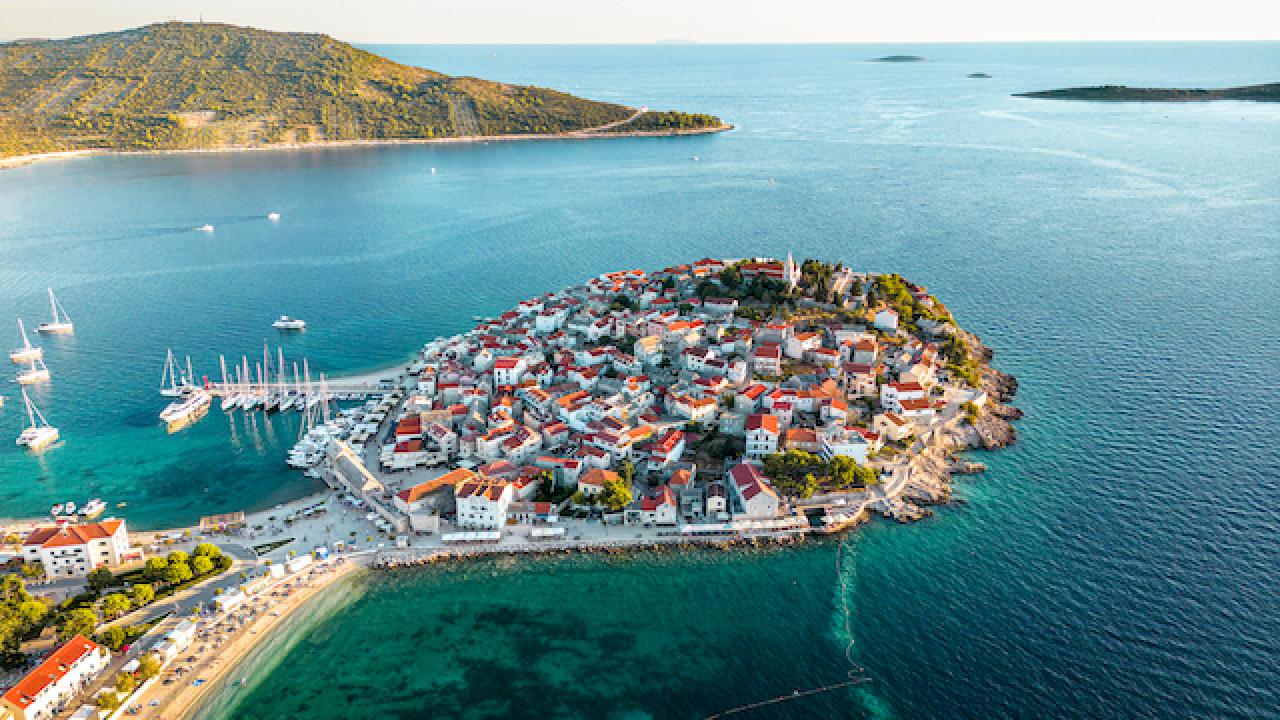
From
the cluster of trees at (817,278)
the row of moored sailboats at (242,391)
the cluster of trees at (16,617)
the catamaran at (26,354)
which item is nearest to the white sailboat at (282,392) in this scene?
the row of moored sailboats at (242,391)

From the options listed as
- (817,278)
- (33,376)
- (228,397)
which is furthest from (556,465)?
(33,376)

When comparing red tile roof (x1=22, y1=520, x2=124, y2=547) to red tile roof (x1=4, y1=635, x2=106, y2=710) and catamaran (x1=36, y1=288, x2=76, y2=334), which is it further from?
catamaran (x1=36, y1=288, x2=76, y2=334)

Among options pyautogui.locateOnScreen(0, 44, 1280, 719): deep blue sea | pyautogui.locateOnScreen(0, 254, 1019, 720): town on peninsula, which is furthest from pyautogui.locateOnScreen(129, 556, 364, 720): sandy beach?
pyautogui.locateOnScreen(0, 44, 1280, 719): deep blue sea

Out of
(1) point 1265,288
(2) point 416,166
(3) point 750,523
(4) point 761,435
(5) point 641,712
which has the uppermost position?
Answer: (2) point 416,166

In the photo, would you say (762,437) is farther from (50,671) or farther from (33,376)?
(33,376)

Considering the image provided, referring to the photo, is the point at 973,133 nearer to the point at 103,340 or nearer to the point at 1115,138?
the point at 1115,138

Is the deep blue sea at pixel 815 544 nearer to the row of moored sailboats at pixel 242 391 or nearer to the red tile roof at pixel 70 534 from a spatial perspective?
the row of moored sailboats at pixel 242 391

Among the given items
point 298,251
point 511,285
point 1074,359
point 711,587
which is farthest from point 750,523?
point 298,251
